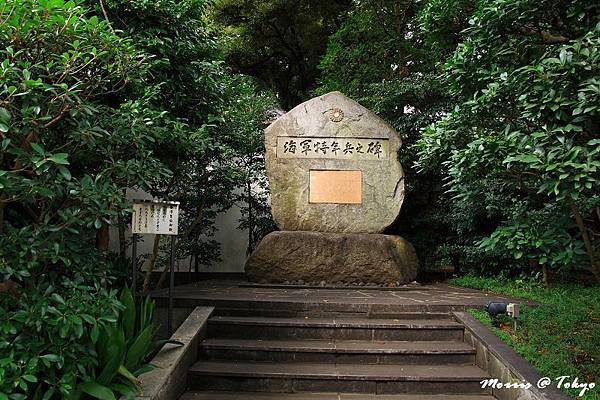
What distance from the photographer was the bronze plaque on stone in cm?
855

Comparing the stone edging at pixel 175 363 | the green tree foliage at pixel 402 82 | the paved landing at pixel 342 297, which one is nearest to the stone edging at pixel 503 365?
the paved landing at pixel 342 297

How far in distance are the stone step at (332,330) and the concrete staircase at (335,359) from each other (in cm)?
1

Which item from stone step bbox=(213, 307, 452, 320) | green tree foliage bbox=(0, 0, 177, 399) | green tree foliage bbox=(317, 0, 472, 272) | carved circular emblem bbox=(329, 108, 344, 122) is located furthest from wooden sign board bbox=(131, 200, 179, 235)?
green tree foliage bbox=(317, 0, 472, 272)

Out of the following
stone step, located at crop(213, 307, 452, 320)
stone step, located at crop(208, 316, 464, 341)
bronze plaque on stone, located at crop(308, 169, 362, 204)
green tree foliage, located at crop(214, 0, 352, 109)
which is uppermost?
green tree foliage, located at crop(214, 0, 352, 109)

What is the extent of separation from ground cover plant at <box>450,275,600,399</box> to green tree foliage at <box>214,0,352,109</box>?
10.1 meters

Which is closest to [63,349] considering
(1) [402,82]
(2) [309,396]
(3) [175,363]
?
(3) [175,363]

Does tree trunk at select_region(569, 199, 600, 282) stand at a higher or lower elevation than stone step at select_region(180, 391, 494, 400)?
higher

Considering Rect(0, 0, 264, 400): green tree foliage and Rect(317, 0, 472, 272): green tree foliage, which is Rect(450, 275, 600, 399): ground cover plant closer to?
Rect(0, 0, 264, 400): green tree foliage

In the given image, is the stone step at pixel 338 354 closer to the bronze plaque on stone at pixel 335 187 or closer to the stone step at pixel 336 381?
the stone step at pixel 336 381

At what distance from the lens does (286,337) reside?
528 cm

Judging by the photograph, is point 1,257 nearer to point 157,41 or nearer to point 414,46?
point 157,41

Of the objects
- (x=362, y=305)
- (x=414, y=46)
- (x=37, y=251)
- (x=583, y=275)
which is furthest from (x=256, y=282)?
(x=414, y=46)

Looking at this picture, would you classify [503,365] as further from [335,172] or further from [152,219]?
[335,172]

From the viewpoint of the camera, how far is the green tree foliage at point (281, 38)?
14438 millimetres
